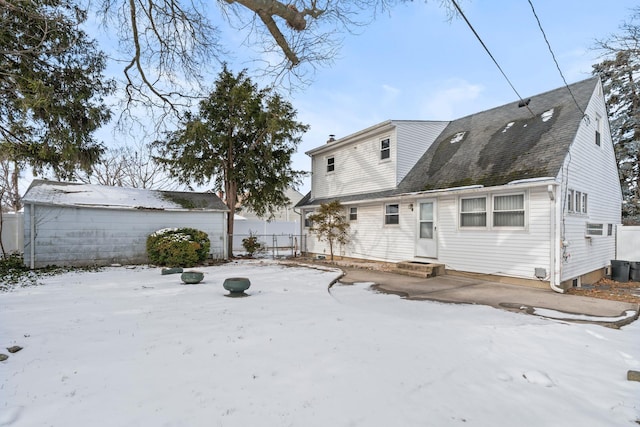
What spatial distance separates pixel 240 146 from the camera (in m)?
16.1

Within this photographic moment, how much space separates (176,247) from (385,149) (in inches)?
344

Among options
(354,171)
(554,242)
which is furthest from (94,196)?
(554,242)

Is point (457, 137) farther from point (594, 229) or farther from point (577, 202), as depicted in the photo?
point (594, 229)

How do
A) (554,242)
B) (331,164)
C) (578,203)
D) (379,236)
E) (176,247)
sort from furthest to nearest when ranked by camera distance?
(331,164), (379,236), (176,247), (578,203), (554,242)

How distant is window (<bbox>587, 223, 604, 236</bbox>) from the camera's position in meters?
9.17

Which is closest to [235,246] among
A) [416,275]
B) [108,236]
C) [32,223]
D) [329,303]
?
[108,236]

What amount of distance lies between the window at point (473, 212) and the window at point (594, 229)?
3.11m

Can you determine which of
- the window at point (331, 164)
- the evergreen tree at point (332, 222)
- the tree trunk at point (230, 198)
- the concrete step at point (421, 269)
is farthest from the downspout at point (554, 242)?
the tree trunk at point (230, 198)

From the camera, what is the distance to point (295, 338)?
423 centimetres

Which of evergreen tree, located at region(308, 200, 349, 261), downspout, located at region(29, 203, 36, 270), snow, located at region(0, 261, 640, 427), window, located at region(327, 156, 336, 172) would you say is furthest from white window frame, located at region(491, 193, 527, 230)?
downspout, located at region(29, 203, 36, 270)

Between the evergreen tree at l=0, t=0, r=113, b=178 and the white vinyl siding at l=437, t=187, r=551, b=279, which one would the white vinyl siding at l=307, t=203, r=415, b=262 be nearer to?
the white vinyl siding at l=437, t=187, r=551, b=279

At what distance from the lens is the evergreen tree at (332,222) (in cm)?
1308

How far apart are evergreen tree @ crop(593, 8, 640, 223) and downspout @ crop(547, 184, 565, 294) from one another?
15092 mm

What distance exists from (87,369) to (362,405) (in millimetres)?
2799
